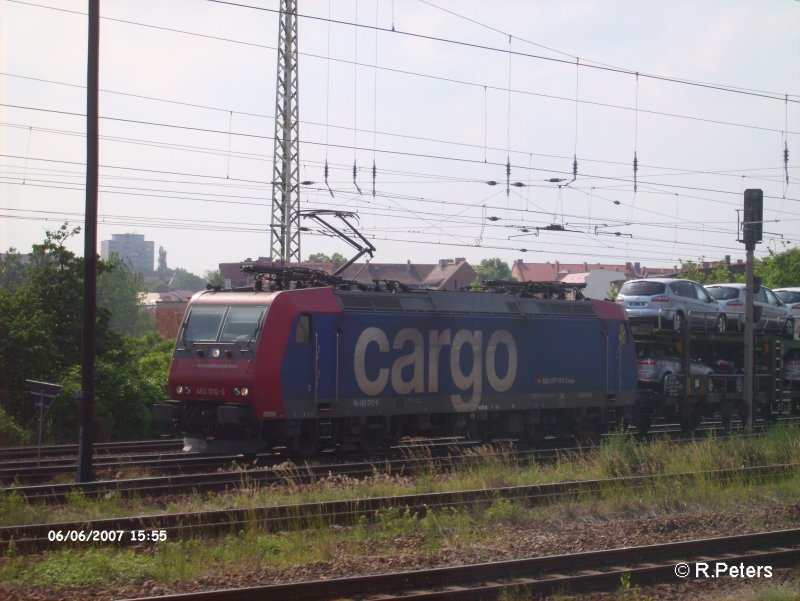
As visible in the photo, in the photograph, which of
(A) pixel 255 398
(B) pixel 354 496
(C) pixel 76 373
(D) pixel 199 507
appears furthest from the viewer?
(C) pixel 76 373

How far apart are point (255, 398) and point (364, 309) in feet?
9.89

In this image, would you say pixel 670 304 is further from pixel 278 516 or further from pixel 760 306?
pixel 278 516

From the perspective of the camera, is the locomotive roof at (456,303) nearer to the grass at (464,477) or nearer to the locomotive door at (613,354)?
the locomotive door at (613,354)

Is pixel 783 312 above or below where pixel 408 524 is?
above

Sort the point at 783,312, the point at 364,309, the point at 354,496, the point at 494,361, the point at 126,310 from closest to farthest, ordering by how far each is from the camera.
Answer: the point at 354,496, the point at 364,309, the point at 494,361, the point at 783,312, the point at 126,310

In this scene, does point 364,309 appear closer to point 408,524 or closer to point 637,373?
point 408,524

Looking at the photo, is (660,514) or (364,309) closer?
(660,514)

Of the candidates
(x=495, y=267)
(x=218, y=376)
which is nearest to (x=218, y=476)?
(x=218, y=376)

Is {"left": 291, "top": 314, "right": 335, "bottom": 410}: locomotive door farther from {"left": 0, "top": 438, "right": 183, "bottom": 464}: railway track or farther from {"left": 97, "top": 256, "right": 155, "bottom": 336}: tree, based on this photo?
{"left": 97, "top": 256, "right": 155, "bottom": 336}: tree

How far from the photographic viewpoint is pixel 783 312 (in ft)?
96.2

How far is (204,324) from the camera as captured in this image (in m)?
18.0

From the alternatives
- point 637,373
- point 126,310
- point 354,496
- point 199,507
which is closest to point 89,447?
point 199,507

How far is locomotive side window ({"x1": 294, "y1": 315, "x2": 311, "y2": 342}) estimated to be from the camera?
17.5m

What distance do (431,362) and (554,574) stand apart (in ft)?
32.6
